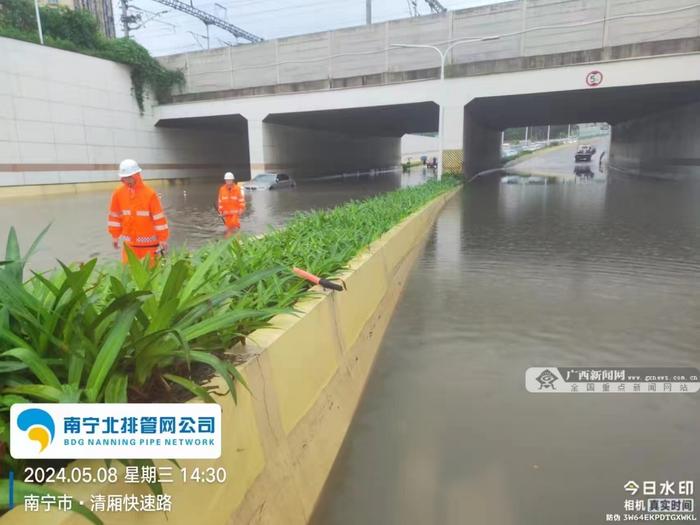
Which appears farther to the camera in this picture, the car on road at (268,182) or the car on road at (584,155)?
the car on road at (584,155)

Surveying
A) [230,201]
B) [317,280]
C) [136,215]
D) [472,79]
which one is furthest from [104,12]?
[317,280]

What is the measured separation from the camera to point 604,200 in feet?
59.4

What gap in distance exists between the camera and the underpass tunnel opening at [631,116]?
2755 cm

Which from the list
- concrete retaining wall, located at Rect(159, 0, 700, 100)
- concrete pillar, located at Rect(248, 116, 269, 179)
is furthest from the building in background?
concrete pillar, located at Rect(248, 116, 269, 179)

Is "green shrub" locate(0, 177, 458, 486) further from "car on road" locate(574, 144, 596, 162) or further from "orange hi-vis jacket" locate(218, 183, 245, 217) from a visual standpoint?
"car on road" locate(574, 144, 596, 162)

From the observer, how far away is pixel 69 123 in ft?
99.0

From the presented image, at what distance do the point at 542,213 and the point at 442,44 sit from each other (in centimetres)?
1817

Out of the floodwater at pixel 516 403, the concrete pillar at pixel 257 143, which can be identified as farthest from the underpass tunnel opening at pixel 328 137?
the floodwater at pixel 516 403

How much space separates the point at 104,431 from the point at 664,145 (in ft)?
131

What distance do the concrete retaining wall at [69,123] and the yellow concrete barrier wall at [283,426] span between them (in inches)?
1166

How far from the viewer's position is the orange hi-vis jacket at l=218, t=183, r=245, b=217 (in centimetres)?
936

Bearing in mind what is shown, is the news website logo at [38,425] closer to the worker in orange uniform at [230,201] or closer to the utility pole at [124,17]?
the worker in orange uniform at [230,201]

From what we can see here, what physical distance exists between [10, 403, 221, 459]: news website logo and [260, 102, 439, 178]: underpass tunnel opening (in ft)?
99.7

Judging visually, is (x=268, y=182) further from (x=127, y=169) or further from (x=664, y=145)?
(x=664, y=145)
